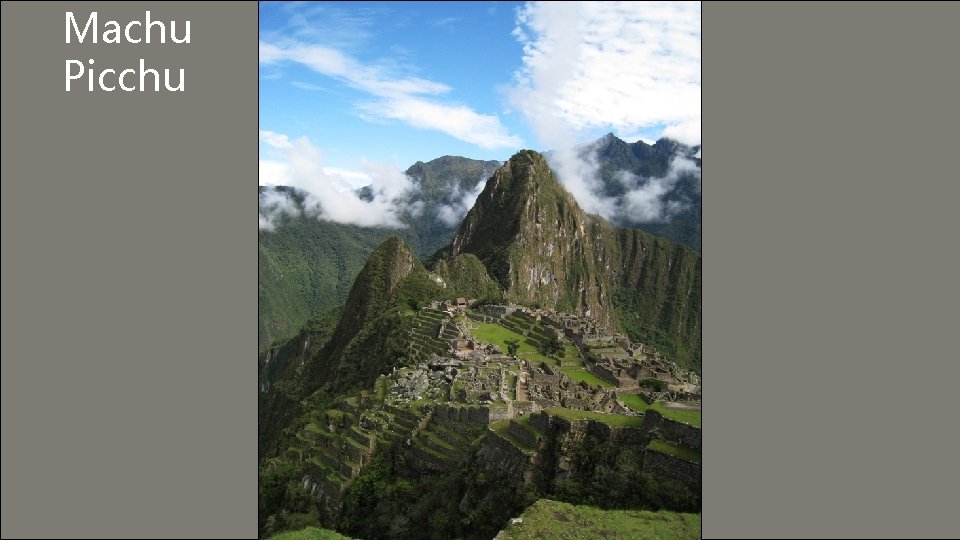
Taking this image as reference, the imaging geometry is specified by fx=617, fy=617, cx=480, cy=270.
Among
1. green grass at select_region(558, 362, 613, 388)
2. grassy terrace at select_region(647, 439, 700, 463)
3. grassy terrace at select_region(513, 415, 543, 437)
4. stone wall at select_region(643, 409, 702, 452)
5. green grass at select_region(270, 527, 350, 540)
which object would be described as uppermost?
stone wall at select_region(643, 409, 702, 452)

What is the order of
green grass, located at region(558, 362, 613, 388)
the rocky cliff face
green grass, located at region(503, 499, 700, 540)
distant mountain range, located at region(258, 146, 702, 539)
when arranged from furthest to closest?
1. the rocky cliff face
2. green grass, located at region(558, 362, 613, 388)
3. distant mountain range, located at region(258, 146, 702, 539)
4. green grass, located at region(503, 499, 700, 540)

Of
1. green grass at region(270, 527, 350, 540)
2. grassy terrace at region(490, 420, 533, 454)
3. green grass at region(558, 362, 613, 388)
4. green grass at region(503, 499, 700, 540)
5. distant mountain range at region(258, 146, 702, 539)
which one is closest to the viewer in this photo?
green grass at region(503, 499, 700, 540)

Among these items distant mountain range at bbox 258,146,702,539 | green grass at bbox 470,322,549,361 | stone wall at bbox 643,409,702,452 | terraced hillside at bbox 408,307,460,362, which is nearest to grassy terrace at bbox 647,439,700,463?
distant mountain range at bbox 258,146,702,539

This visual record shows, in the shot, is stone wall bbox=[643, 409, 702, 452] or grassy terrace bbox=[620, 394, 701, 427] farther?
grassy terrace bbox=[620, 394, 701, 427]

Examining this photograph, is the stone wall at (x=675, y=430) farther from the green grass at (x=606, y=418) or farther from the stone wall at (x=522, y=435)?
the stone wall at (x=522, y=435)

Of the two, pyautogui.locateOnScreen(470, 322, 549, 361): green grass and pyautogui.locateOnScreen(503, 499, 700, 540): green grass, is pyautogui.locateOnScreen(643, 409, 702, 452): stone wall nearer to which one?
pyautogui.locateOnScreen(503, 499, 700, 540): green grass

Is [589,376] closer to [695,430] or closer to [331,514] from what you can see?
[331,514]

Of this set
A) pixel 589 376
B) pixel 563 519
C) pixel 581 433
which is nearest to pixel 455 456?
pixel 581 433

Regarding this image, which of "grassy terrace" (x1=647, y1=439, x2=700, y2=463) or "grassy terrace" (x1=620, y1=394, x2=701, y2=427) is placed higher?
"grassy terrace" (x1=647, y1=439, x2=700, y2=463)
